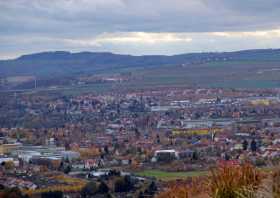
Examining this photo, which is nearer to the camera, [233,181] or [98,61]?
[233,181]

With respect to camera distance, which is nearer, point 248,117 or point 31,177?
point 31,177

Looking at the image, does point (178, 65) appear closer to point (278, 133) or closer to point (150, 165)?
point (278, 133)

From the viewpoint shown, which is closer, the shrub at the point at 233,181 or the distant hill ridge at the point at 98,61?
the shrub at the point at 233,181

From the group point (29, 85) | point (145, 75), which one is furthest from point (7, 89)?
point (145, 75)

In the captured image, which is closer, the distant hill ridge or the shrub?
the shrub

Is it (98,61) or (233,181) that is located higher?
(233,181)

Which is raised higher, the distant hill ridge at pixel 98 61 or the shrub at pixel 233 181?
the shrub at pixel 233 181

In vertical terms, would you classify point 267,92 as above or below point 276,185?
below

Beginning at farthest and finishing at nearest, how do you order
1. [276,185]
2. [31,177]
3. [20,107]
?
[20,107], [31,177], [276,185]

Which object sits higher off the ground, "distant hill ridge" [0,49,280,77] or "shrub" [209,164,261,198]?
"shrub" [209,164,261,198]

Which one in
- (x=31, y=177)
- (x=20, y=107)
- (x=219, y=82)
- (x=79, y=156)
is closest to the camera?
(x=31, y=177)
